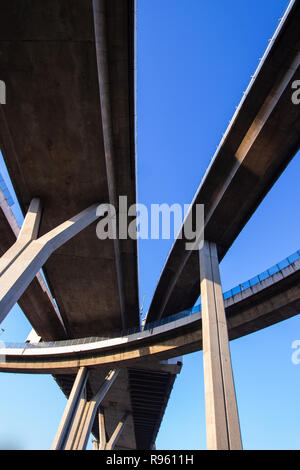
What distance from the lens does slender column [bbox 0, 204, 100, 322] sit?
32.3 feet

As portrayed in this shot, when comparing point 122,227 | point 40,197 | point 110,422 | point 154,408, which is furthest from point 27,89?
point 110,422

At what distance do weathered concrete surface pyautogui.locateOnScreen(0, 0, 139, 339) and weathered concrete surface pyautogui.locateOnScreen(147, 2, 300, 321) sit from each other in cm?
444

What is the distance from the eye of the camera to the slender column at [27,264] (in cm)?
985

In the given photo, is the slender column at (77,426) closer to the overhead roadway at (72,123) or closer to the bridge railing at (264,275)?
the overhead roadway at (72,123)

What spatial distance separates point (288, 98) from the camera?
1180cm

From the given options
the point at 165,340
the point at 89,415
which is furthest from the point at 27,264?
the point at 89,415

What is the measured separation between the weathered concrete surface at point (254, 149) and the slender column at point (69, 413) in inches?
398

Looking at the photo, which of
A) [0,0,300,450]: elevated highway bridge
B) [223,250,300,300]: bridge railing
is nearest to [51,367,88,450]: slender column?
[0,0,300,450]: elevated highway bridge

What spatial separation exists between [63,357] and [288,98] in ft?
67.7

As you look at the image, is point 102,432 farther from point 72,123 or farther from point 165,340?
point 72,123

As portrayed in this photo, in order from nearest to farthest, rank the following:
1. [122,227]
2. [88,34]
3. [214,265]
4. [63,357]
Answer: [88,34] → [214,265] → [122,227] → [63,357]

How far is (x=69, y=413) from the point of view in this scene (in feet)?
57.5

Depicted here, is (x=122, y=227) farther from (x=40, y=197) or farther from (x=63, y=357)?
(x=63, y=357)

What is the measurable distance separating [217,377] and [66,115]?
1227 centimetres
